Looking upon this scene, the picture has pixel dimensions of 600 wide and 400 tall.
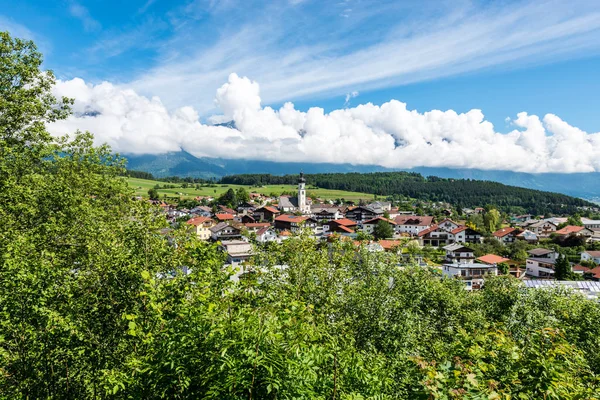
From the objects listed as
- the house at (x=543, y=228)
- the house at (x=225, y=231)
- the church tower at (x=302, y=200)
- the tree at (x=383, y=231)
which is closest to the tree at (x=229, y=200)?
the church tower at (x=302, y=200)

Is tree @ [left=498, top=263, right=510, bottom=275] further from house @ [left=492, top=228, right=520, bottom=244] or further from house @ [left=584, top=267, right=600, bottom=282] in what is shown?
house @ [left=492, top=228, right=520, bottom=244]

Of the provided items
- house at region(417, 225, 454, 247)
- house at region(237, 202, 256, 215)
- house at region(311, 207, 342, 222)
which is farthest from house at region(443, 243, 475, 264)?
house at region(237, 202, 256, 215)

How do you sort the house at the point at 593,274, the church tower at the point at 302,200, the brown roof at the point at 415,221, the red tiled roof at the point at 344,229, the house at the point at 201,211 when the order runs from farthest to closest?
the church tower at the point at 302,200 < the house at the point at 201,211 < the brown roof at the point at 415,221 < the red tiled roof at the point at 344,229 < the house at the point at 593,274

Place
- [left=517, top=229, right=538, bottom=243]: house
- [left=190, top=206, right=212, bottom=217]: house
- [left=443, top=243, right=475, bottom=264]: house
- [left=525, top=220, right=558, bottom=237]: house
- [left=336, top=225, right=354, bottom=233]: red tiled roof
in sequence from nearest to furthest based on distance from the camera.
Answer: [left=443, top=243, right=475, bottom=264]: house, [left=517, top=229, right=538, bottom=243]: house, [left=336, top=225, right=354, bottom=233]: red tiled roof, [left=525, top=220, right=558, bottom=237]: house, [left=190, top=206, right=212, bottom=217]: house

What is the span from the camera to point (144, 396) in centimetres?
568

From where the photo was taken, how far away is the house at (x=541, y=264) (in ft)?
225

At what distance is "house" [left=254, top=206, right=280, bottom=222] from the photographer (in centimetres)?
13862

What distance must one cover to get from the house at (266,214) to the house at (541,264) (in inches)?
Answer: 3425

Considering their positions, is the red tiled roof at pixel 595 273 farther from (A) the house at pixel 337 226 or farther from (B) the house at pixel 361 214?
(B) the house at pixel 361 214

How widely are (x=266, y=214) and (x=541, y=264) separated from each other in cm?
9407

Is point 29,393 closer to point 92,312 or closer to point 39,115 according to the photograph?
point 92,312

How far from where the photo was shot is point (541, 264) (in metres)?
71.4

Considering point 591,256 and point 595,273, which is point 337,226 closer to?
point 591,256

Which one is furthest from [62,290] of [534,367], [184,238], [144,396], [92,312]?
[534,367]
